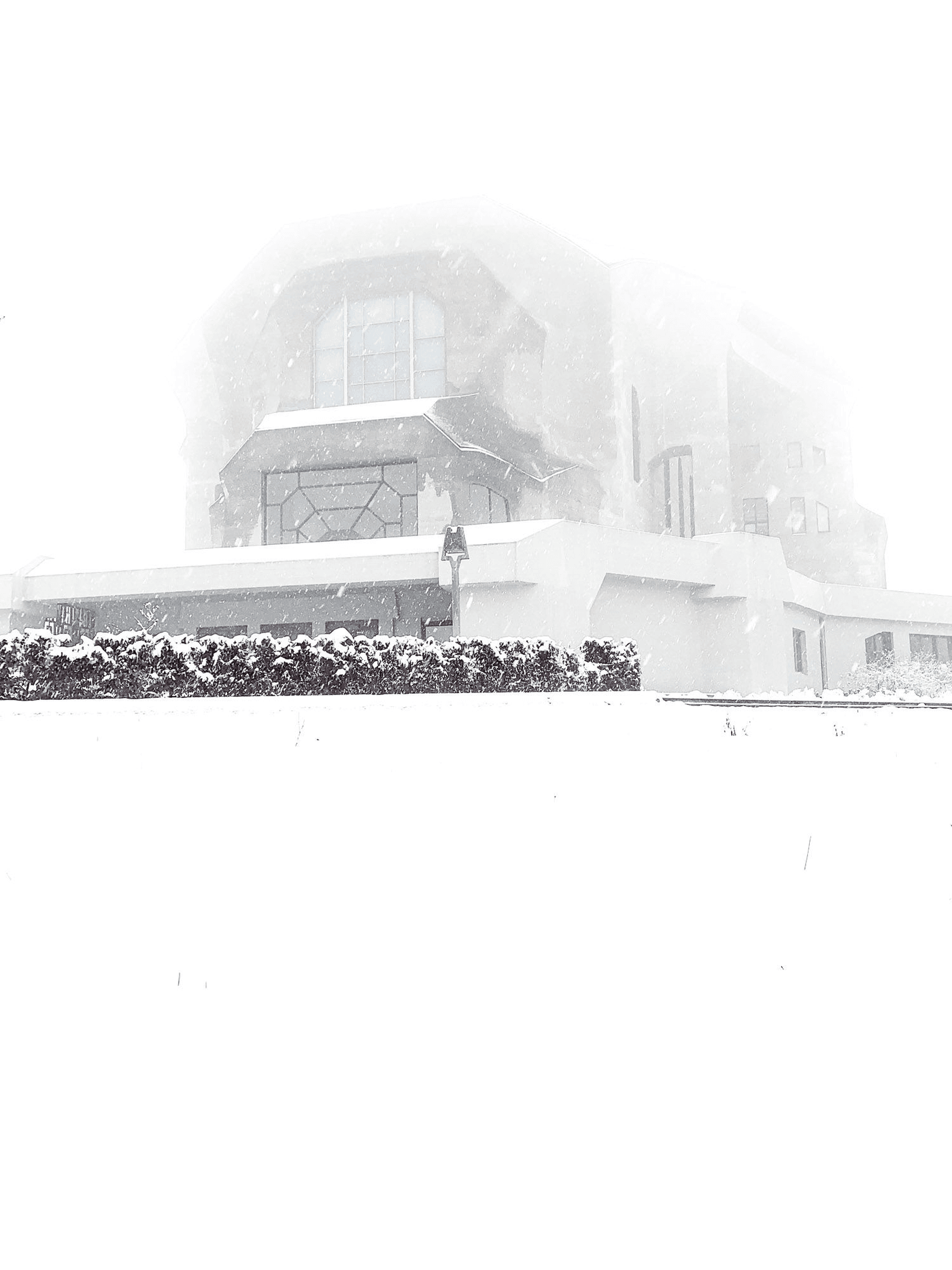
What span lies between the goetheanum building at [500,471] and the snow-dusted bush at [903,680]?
6.99 ft

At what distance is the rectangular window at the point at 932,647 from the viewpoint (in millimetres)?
42406

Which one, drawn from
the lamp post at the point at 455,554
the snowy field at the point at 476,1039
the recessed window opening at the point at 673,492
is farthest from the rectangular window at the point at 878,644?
the snowy field at the point at 476,1039

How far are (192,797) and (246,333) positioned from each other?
40.5 m

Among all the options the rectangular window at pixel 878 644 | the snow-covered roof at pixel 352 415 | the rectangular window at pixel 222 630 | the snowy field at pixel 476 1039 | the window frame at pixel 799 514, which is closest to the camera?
the snowy field at pixel 476 1039

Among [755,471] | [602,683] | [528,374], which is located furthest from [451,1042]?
[755,471]

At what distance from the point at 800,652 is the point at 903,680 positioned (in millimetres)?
4163

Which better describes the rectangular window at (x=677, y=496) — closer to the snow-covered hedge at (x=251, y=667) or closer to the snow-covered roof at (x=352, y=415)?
the snow-covered roof at (x=352, y=415)

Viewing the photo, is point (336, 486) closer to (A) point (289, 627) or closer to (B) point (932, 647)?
(A) point (289, 627)

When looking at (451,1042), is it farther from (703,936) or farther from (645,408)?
(645,408)

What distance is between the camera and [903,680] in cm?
3484

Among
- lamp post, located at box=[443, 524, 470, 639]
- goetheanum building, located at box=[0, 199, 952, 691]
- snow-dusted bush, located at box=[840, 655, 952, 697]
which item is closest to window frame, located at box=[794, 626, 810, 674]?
goetheanum building, located at box=[0, 199, 952, 691]

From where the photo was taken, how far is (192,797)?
203 inches

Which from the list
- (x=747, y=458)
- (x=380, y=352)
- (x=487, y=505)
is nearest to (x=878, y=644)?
(x=747, y=458)

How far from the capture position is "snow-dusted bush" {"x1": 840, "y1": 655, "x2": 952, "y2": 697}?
33.8 metres
